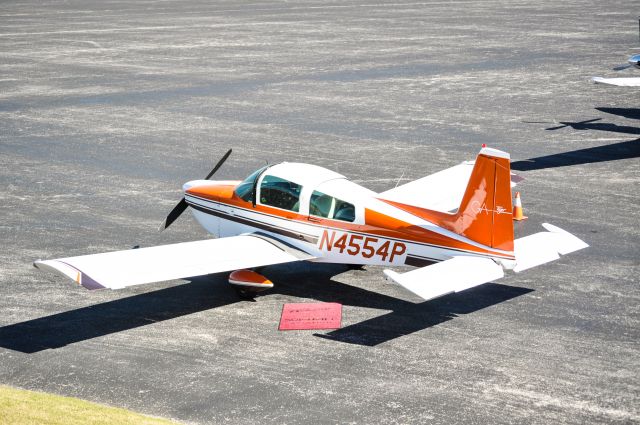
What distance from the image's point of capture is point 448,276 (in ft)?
56.5

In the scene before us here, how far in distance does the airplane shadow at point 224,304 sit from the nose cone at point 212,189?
173 centimetres

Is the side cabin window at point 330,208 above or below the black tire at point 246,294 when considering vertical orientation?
above

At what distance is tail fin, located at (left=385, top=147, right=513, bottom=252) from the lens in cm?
1767

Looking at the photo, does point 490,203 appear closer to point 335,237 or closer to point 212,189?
point 335,237

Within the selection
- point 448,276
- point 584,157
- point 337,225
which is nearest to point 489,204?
point 448,276

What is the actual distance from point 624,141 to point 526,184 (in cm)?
706

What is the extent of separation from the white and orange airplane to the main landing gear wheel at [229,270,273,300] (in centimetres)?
2

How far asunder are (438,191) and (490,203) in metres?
4.73

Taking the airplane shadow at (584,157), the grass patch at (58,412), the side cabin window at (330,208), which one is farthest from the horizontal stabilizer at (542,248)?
the airplane shadow at (584,157)

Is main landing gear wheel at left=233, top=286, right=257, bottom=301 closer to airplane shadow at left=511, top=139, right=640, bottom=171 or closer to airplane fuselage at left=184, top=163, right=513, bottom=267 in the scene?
airplane fuselage at left=184, top=163, right=513, bottom=267

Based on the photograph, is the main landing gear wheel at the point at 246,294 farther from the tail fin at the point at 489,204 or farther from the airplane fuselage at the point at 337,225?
the tail fin at the point at 489,204

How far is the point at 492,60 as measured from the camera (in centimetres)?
4931

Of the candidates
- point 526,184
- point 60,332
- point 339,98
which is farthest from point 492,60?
point 60,332

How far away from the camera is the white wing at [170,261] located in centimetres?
1706
